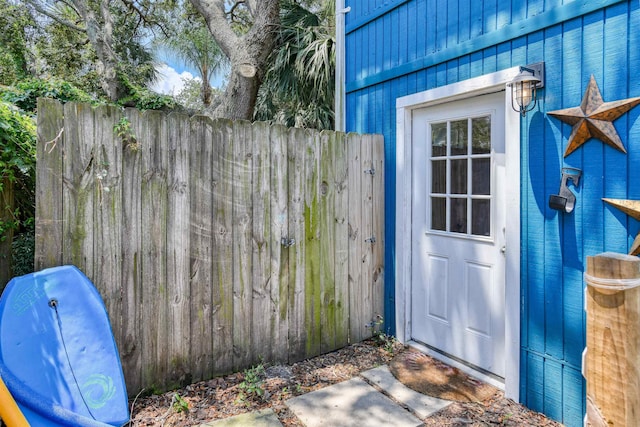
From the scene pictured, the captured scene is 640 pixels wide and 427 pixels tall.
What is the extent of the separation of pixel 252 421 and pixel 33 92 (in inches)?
197

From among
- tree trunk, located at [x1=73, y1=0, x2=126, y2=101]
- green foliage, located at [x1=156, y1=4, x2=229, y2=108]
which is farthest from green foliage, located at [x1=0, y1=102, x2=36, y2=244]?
green foliage, located at [x1=156, y1=4, x2=229, y2=108]

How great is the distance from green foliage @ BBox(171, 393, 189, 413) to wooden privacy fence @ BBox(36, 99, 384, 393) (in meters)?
0.16

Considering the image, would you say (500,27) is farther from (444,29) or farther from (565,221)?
(565,221)

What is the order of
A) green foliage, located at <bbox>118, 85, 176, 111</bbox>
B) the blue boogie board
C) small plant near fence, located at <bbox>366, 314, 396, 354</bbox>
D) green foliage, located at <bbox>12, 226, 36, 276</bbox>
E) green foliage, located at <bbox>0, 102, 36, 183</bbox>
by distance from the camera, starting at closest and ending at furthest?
1. the blue boogie board
2. green foliage, located at <bbox>0, 102, 36, 183</bbox>
3. green foliage, located at <bbox>12, 226, 36, 276</bbox>
4. small plant near fence, located at <bbox>366, 314, 396, 354</bbox>
5. green foliage, located at <bbox>118, 85, 176, 111</bbox>

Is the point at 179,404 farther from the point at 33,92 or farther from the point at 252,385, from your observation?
the point at 33,92

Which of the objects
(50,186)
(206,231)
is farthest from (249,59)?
(50,186)

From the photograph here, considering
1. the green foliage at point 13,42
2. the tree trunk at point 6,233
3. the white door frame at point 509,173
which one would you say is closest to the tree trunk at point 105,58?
the green foliage at point 13,42

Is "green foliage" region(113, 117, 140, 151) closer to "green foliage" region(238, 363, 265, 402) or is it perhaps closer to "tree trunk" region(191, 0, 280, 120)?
"green foliage" region(238, 363, 265, 402)

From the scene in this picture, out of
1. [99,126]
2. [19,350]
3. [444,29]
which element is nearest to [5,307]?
[19,350]

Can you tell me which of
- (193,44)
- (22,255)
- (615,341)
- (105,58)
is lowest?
(615,341)

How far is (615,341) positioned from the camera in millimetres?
1196

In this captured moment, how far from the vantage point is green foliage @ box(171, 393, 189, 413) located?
222 cm

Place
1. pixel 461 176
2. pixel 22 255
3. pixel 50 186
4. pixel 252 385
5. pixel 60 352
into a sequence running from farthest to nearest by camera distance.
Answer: pixel 461 176, pixel 252 385, pixel 22 255, pixel 50 186, pixel 60 352

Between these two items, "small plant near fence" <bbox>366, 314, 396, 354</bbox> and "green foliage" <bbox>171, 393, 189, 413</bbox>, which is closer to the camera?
"green foliage" <bbox>171, 393, 189, 413</bbox>
